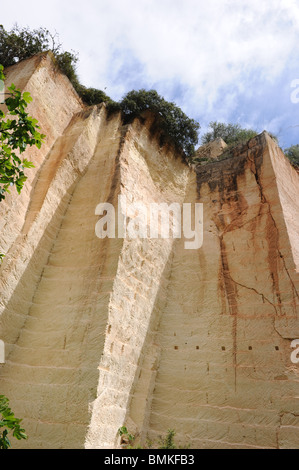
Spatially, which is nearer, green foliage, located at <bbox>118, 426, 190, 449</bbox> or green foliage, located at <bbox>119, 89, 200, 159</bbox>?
green foliage, located at <bbox>118, 426, 190, 449</bbox>

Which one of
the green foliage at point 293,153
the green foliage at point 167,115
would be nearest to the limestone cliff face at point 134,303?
the green foliage at point 167,115

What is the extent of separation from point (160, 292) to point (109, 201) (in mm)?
2725

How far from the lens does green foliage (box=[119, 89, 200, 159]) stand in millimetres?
12148

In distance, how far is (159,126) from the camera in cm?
1255

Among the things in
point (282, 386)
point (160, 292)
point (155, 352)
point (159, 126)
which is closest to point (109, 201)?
point (160, 292)

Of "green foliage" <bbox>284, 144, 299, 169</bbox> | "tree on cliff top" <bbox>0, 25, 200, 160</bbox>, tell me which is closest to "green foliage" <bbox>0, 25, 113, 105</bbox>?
"tree on cliff top" <bbox>0, 25, 200, 160</bbox>

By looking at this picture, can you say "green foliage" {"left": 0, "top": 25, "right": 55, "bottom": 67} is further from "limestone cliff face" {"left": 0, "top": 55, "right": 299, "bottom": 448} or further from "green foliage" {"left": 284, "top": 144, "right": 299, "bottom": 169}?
"green foliage" {"left": 284, "top": 144, "right": 299, "bottom": 169}

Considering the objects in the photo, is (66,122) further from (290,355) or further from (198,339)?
(290,355)

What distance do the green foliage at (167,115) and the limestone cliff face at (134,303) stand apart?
147 cm

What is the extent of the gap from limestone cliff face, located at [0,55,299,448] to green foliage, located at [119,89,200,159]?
147cm

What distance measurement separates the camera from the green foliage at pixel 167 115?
12.1 meters

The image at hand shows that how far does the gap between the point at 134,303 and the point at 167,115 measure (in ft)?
25.7

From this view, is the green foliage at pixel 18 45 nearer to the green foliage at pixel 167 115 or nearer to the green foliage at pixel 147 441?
the green foliage at pixel 167 115
